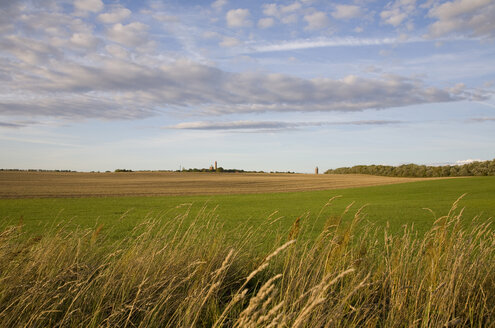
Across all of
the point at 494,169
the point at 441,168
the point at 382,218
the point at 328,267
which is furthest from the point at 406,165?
the point at 328,267

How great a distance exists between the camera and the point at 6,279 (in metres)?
4.83

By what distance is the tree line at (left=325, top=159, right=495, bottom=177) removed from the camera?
61500 mm

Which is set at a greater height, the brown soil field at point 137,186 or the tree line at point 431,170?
the tree line at point 431,170

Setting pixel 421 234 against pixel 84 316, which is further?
pixel 421 234

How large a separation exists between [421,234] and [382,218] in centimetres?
477

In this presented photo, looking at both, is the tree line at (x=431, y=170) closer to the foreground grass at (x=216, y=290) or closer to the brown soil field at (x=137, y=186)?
the brown soil field at (x=137, y=186)

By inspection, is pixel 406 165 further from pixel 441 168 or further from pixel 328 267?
pixel 328 267

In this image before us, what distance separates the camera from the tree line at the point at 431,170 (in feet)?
202

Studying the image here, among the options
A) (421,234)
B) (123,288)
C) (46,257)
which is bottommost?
(421,234)

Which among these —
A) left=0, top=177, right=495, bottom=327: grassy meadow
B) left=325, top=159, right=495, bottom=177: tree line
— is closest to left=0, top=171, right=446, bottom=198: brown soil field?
left=325, top=159, right=495, bottom=177: tree line

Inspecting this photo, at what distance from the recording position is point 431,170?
69250 mm

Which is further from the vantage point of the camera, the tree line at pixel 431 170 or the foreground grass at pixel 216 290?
the tree line at pixel 431 170

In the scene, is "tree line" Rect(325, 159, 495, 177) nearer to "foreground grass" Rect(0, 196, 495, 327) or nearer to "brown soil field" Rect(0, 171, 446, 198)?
"brown soil field" Rect(0, 171, 446, 198)

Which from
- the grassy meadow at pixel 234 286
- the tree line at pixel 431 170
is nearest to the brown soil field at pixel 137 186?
the tree line at pixel 431 170
